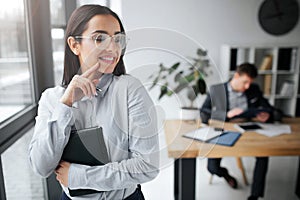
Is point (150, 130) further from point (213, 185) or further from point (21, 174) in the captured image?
point (213, 185)

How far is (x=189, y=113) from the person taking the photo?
2.53ft

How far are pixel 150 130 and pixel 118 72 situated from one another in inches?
5.9

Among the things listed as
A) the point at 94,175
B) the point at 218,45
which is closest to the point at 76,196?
the point at 94,175

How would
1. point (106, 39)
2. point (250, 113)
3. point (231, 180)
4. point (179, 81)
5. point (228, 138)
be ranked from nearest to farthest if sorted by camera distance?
point (106, 39) → point (179, 81) → point (228, 138) → point (250, 113) → point (231, 180)

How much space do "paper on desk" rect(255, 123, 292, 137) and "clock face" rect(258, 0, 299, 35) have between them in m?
1.72

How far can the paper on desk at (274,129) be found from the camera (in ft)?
5.80

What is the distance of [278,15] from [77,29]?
320 centimetres

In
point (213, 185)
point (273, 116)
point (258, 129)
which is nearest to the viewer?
point (258, 129)

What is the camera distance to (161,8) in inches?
33.3

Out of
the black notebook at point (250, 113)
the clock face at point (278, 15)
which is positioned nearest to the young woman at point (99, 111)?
the black notebook at point (250, 113)

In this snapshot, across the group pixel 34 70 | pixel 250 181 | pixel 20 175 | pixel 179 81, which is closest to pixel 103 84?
pixel 179 81

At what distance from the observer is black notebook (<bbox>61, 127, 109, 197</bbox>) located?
62cm

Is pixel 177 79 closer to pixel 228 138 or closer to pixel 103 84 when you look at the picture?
pixel 103 84

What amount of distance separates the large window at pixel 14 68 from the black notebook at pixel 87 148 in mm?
310
